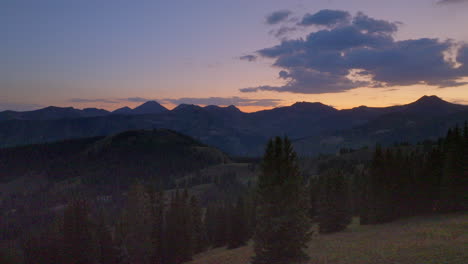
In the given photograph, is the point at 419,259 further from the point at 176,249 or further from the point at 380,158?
the point at 176,249

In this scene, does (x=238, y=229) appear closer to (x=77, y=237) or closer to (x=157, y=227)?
(x=157, y=227)

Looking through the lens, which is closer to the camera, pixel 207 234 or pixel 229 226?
pixel 229 226

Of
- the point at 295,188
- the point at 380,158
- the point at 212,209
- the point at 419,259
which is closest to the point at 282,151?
the point at 295,188

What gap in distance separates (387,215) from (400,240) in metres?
19.2

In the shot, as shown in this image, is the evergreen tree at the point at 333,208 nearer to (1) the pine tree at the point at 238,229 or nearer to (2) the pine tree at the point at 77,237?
(1) the pine tree at the point at 238,229

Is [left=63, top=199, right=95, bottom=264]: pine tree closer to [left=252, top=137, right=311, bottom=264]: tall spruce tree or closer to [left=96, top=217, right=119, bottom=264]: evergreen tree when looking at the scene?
[left=96, top=217, right=119, bottom=264]: evergreen tree

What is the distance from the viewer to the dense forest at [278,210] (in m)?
29.5

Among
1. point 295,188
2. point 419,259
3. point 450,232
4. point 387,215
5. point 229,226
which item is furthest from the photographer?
point 229,226

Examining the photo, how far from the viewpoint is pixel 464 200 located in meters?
44.7

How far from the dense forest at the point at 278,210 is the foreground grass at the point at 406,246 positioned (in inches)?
188

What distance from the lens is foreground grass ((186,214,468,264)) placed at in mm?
24656

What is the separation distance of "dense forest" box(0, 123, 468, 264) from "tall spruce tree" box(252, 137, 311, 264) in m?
0.09

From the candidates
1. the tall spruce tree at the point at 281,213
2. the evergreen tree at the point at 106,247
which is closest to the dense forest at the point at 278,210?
the tall spruce tree at the point at 281,213

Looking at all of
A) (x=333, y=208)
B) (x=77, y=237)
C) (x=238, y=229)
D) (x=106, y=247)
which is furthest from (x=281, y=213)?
(x=106, y=247)
